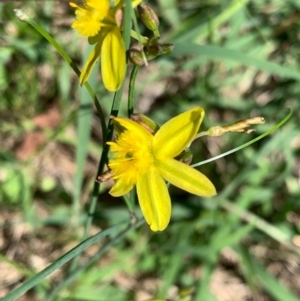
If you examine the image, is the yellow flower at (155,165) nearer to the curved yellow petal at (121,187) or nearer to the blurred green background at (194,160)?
the curved yellow petal at (121,187)

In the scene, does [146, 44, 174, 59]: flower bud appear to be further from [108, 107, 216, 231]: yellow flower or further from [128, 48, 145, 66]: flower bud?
[108, 107, 216, 231]: yellow flower

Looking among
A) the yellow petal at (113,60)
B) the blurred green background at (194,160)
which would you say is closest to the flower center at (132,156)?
the yellow petal at (113,60)

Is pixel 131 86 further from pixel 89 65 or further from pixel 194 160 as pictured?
pixel 194 160

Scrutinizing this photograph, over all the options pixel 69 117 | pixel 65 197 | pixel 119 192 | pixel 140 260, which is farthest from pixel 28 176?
pixel 119 192

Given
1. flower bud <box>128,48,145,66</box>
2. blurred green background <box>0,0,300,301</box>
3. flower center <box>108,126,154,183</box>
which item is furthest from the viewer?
blurred green background <box>0,0,300,301</box>

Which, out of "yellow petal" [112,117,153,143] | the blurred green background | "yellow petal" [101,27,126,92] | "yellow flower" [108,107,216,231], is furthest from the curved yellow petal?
the blurred green background
